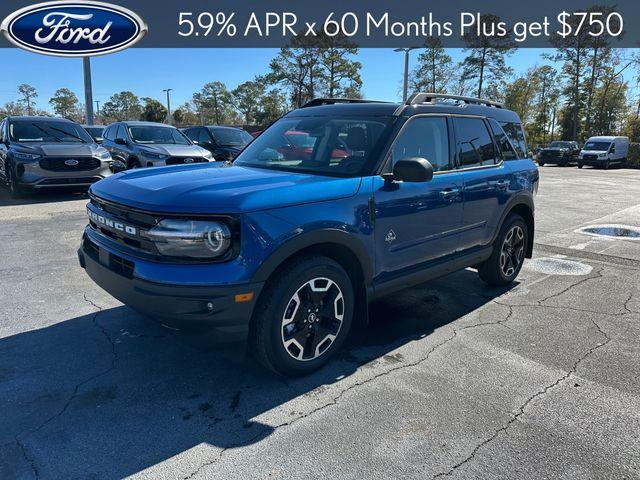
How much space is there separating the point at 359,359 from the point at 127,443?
65.9 inches

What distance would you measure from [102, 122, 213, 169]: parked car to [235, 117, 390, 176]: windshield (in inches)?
268

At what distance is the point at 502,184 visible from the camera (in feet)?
15.6

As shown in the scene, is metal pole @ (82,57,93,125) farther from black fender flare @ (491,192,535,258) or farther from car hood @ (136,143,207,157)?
black fender flare @ (491,192,535,258)

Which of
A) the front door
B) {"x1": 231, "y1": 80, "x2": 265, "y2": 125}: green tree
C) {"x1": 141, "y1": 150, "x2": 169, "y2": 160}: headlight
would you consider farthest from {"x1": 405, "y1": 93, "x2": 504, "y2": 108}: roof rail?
{"x1": 231, "y1": 80, "x2": 265, "y2": 125}: green tree

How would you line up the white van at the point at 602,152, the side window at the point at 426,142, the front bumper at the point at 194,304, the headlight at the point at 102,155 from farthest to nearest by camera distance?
the white van at the point at 602,152 < the headlight at the point at 102,155 < the side window at the point at 426,142 < the front bumper at the point at 194,304

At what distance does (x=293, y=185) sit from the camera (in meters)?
3.09

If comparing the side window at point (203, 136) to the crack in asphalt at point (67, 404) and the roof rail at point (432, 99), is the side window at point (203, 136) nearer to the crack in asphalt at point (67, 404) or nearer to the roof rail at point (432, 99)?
the roof rail at point (432, 99)

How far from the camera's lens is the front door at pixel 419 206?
351cm

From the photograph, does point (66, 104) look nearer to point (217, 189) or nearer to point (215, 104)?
point (215, 104)

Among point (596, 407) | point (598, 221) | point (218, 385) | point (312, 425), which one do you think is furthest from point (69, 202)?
point (598, 221)

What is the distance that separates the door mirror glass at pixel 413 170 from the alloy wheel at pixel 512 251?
2.13m

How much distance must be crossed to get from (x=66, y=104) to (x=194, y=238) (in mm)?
100565

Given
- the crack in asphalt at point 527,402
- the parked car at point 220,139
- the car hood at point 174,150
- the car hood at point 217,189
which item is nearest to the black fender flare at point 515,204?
the crack in asphalt at point 527,402

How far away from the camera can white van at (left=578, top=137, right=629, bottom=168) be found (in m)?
29.6
